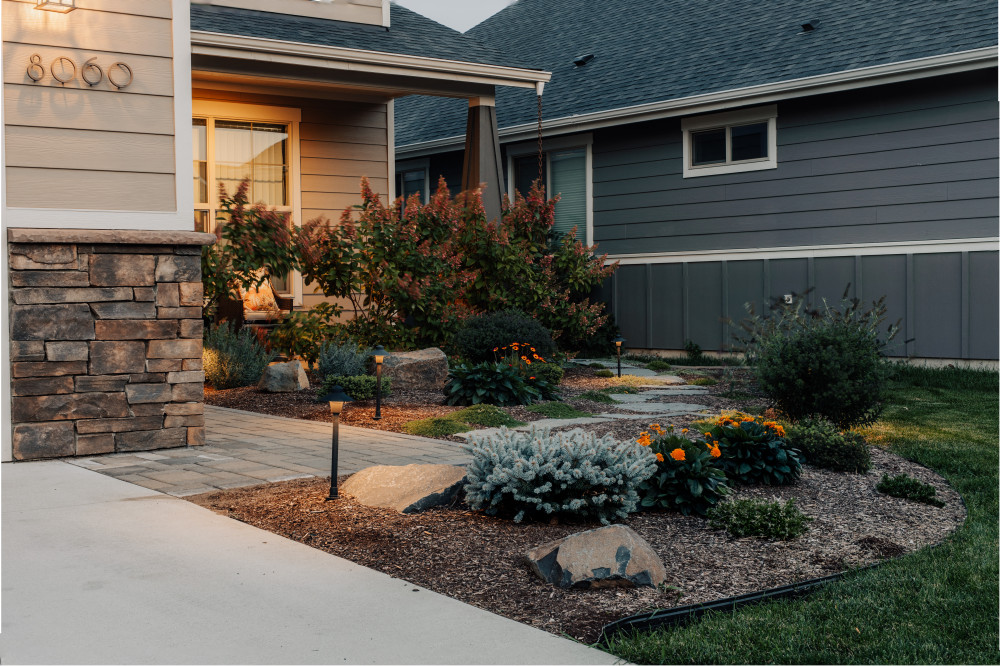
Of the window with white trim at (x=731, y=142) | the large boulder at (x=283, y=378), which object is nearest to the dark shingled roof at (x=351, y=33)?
the window with white trim at (x=731, y=142)

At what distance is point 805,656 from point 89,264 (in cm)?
563

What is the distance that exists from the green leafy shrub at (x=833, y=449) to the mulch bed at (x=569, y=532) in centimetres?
41

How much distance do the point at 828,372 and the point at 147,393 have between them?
5149mm

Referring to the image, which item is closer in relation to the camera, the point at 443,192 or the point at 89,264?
the point at 89,264

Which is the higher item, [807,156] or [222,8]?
[222,8]

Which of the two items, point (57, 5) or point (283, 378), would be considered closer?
point (57, 5)

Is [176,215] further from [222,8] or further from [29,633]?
[222,8]

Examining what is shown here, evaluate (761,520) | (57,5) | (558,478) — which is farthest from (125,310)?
(761,520)

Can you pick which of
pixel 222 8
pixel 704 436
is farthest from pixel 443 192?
pixel 704 436

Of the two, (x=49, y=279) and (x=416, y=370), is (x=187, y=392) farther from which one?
(x=416, y=370)

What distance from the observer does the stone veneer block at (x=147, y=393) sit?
7113mm

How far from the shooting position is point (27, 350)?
265 inches

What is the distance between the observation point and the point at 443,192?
11.9 meters

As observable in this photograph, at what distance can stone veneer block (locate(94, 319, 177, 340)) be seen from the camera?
22.9 feet
